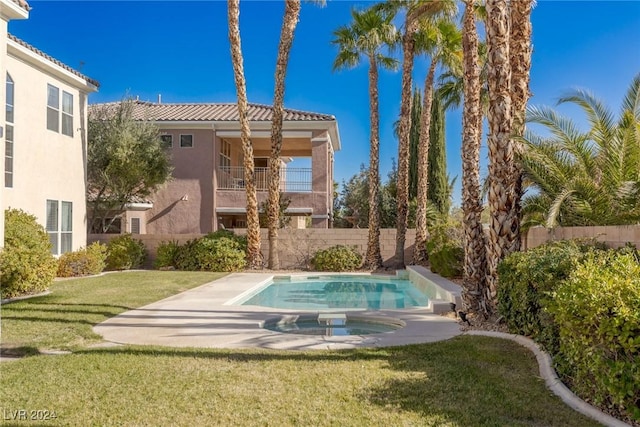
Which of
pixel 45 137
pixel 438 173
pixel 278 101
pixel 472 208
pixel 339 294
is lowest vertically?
pixel 339 294

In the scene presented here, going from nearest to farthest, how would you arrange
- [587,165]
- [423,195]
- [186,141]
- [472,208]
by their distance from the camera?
[472,208] → [587,165] → [423,195] → [186,141]

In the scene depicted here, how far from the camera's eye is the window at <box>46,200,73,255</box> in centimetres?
1734

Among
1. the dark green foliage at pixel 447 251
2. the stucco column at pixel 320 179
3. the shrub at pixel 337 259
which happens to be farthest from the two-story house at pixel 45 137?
the dark green foliage at pixel 447 251

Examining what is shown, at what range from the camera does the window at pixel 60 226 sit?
17344 millimetres

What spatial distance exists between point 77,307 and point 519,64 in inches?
387

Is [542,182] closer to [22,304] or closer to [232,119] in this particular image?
[22,304]

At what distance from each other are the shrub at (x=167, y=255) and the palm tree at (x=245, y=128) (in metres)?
3.18

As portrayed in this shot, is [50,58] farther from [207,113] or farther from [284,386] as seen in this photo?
[284,386]

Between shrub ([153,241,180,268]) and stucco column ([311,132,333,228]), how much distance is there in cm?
742

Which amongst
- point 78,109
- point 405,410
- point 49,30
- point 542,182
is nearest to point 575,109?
point 542,182

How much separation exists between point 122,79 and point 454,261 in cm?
1754

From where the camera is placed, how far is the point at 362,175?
124 feet

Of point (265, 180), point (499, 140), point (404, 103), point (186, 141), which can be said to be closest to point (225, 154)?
point (186, 141)

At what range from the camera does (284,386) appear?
5.35m
